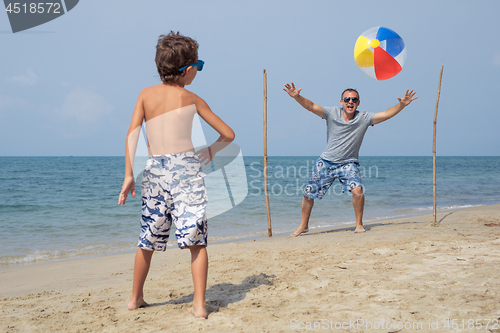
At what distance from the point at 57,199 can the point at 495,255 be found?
13.1 m

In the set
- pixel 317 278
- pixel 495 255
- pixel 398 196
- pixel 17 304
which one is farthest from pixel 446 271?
pixel 398 196

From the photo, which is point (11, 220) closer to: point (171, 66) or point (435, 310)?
point (171, 66)

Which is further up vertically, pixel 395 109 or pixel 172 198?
pixel 395 109

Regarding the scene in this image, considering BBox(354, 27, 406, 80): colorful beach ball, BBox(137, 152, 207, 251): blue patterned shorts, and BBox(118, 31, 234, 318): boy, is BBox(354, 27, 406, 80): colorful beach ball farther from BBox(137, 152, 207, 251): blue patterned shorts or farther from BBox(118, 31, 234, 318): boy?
BBox(137, 152, 207, 251): blue patterned shorts

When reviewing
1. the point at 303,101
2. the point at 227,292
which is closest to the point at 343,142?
the point at 303,101

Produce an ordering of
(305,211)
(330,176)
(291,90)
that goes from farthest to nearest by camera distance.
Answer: (305,211), (330,176), (291,90)

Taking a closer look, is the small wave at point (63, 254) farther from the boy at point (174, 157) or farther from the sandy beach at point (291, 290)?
the boy at point (174, 157)

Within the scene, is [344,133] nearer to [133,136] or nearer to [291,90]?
[291,90]

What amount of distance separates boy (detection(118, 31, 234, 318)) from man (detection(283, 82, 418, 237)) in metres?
2.89

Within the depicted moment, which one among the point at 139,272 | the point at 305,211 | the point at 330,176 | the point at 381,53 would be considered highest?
the point at 381,53

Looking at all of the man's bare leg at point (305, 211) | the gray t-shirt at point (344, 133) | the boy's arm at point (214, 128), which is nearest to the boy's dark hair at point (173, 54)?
the boy's arm at point (214, 128)

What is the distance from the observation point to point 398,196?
13273mm

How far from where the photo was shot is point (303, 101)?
489cm

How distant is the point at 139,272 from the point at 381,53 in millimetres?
4493
